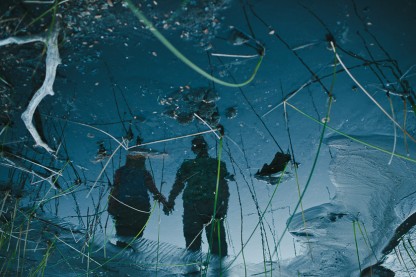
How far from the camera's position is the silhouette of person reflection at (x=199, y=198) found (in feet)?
15.2

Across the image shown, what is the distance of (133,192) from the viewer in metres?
4.70

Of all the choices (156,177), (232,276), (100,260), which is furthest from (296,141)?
(100,260)

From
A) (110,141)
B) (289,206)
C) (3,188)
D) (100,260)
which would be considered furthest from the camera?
(100,260)

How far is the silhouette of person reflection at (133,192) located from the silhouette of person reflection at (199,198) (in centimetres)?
44

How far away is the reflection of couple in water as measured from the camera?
14.9 ft

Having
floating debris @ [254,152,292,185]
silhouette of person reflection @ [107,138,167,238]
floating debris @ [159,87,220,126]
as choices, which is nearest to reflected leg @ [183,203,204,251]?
silhouette of person reflection @ [107,138,167,238]

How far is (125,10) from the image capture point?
236 centimetres

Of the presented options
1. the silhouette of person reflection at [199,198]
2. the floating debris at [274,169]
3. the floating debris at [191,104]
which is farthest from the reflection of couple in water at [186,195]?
the floating debris at [191,104]

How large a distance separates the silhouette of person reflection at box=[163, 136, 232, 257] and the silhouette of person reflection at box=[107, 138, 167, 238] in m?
0.44

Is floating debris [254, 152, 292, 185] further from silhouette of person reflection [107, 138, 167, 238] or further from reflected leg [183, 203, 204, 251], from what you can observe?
silhouette of person reflection [107, 138, 167, 238]

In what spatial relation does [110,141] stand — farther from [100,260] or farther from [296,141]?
[100,260]

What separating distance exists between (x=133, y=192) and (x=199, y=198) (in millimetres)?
1275

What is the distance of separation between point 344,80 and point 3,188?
6.02 metres

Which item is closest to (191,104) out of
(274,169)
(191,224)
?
(274,169)
